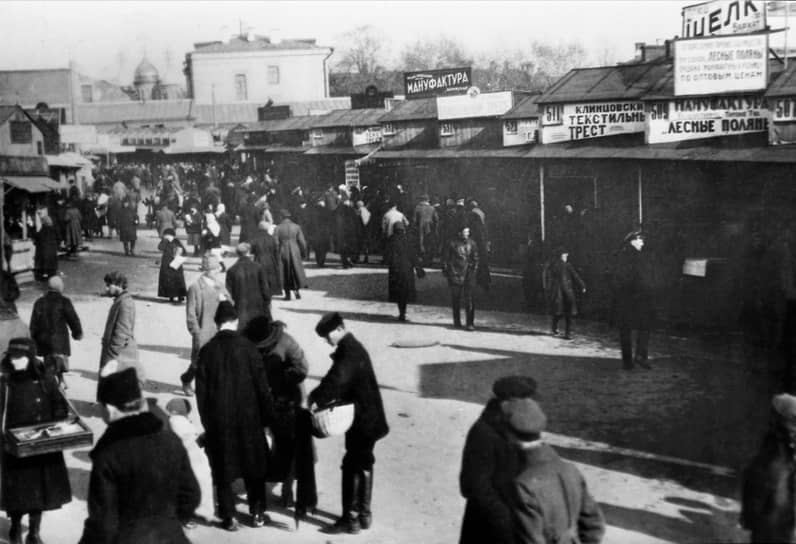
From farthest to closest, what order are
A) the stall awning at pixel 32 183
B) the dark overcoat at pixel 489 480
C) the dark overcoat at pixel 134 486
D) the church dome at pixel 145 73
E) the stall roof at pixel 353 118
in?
the church dome at pixel 145 73 → the stall roof at pixel 353 118 → the stall awning at pixel 32 183 → the dark overcoat at pixel 134 486 → the dark overcoat at pixel 489 480

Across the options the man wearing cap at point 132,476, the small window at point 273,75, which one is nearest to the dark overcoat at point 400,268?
the man wearing cap at point 132,476

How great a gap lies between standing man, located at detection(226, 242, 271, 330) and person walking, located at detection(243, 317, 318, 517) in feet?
12.4

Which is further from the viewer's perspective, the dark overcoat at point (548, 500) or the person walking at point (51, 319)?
the person walking at point (51, 319)

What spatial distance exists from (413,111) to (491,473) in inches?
822

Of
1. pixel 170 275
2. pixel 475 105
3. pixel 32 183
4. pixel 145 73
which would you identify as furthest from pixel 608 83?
pixel 145 73

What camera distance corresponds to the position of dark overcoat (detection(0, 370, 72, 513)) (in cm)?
671

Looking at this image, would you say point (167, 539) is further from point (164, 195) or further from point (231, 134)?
point (231, 134)

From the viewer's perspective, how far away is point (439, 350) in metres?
13.0

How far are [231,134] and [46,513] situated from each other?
39.7 meters

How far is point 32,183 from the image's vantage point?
26688mm

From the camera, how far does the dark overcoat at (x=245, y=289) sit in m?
11.5

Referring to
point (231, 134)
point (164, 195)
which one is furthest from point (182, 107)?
point (164, 195)

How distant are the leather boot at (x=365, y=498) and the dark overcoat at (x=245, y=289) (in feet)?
15.5

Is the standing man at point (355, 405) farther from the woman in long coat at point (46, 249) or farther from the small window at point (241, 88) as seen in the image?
the small window at point (241, 88)
